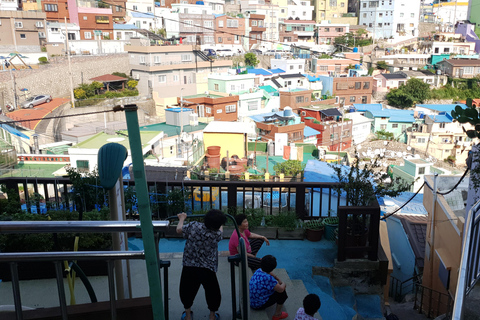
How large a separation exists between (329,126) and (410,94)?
588 inches

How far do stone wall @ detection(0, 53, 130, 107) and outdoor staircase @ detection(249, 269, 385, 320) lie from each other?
27.7 m

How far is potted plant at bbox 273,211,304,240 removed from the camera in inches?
201

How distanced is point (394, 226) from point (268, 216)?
481 cm

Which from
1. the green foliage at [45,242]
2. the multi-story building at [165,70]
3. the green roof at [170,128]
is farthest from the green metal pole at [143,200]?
the multi-story building at [165,70]

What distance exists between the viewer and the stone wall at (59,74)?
27381 millimetres

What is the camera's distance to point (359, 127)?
3472 cm

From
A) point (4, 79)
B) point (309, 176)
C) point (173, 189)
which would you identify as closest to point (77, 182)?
point (173, 189)

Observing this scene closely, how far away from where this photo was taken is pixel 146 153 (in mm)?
19078

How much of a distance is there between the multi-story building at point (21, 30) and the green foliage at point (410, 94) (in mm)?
34530

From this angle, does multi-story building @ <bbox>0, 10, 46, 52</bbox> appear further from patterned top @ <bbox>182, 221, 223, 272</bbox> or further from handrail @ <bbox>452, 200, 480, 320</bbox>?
handrail @ <bbox>452, 200, 480, 320</bbox>

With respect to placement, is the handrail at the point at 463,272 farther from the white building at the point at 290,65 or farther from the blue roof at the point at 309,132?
the white building at the point at 290,65

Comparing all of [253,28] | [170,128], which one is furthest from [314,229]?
[253,28]

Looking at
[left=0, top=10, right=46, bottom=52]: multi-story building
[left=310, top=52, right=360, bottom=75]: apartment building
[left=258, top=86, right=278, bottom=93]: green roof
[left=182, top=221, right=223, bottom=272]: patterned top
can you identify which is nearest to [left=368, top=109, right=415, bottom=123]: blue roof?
[left=258, top=86, right=278, bottom=93]: green roof

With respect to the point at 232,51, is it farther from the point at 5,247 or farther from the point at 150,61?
the point at 5,247
